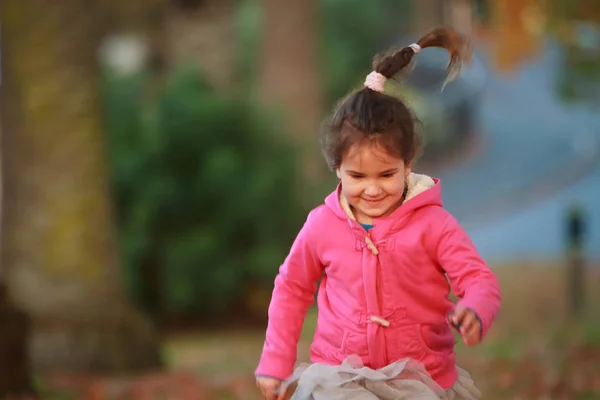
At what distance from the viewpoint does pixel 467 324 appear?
3.11 metres

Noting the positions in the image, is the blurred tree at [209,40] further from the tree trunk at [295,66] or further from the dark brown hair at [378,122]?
the dark brown hair at [378,122]

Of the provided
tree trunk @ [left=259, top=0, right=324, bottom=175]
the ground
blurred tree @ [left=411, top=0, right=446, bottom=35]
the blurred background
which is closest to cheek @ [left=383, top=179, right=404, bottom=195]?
the ground

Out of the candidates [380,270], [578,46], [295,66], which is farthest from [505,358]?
[380,270]

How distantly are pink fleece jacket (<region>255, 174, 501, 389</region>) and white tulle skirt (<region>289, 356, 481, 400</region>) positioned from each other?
0.18ft

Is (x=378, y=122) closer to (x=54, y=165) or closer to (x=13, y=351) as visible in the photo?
(x=13, y=351)

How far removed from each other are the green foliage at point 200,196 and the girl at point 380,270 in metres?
6.98

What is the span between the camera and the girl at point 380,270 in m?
3.37

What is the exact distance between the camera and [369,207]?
347 centimetres

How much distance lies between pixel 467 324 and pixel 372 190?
1.85ft

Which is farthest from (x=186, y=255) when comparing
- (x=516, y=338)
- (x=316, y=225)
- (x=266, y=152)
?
(x=316, y=225)

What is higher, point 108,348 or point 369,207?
point 369,207

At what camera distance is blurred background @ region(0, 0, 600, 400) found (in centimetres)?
859

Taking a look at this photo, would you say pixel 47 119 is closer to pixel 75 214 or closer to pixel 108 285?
pixel 75 214

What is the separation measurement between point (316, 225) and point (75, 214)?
212 inches
